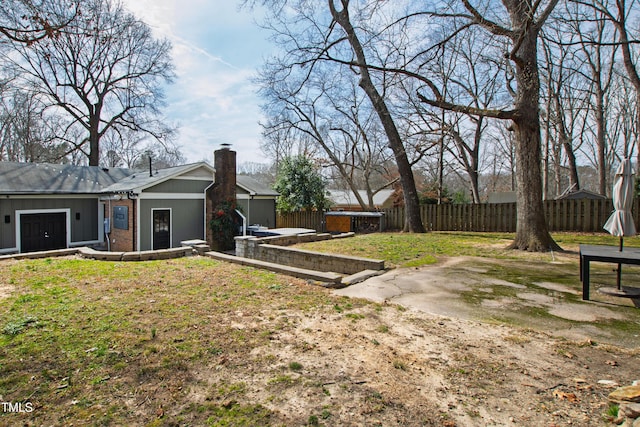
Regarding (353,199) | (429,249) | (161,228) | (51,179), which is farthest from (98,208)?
(353,199)

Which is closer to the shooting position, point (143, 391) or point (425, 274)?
point (143, 391)

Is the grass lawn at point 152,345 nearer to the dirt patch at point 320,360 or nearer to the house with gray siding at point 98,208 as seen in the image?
the dirt patch at point 320,360

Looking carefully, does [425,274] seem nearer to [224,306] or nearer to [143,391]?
[224,306]

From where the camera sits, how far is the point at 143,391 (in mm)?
2590

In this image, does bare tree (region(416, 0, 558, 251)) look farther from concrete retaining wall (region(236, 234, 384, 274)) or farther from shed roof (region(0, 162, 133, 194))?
shed roof (region(0, 162, 133, 194))

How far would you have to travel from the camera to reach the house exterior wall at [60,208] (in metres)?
12.8

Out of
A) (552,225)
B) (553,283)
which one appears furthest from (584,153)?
(553,283)

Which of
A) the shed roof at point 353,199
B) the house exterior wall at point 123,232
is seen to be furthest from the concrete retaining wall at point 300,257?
the shed roof at point 353,199

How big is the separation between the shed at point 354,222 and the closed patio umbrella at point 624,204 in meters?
12.1

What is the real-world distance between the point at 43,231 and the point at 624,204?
17.8 meters

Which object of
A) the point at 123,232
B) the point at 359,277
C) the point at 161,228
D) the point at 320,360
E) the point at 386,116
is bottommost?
the point at 320,360

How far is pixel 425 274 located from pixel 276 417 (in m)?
4.95

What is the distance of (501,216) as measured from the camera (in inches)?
599

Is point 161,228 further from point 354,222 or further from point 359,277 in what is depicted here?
point 359,277
